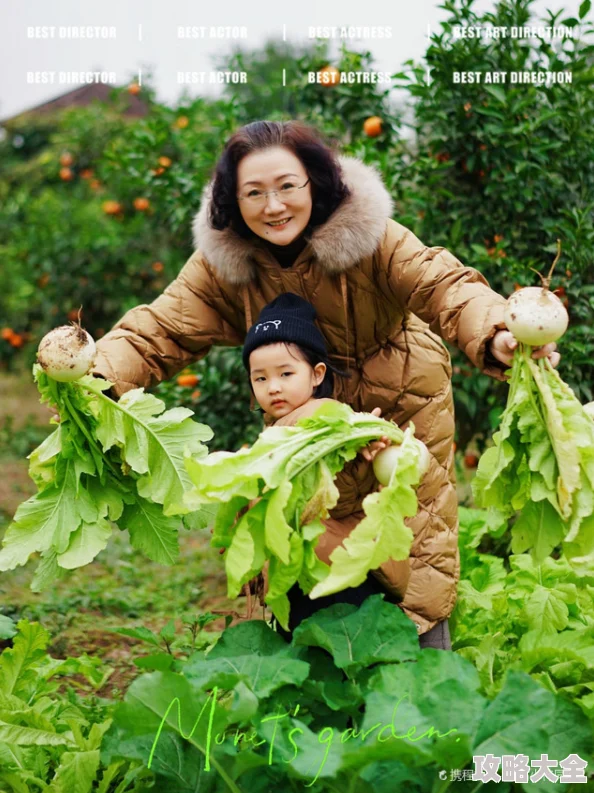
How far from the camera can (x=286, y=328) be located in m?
2.21

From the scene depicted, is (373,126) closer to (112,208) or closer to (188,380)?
(188,380)

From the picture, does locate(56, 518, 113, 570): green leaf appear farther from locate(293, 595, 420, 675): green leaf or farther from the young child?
locate(293, 595, 420, 675): green leaf

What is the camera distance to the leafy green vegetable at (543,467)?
182 cm

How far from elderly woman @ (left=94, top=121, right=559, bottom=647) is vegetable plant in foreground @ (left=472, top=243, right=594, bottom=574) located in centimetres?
32

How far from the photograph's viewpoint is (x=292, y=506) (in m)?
1.87

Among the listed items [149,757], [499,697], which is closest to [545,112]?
[499,697]

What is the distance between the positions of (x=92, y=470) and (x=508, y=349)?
3.26 feet

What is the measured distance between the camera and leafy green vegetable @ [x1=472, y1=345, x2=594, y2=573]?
182cm

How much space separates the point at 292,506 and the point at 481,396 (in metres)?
2.01

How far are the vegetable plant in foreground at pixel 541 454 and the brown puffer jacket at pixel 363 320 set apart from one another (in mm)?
388

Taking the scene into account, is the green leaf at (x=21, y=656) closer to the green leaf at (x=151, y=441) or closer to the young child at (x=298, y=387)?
the green leaf at (x=151, y=441)

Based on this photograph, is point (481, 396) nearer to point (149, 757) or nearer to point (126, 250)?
point (149, 757)

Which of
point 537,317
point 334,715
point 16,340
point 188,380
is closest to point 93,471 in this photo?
point 334,715

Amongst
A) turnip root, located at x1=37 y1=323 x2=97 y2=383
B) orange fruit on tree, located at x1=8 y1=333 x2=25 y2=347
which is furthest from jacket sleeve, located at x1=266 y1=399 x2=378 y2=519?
orange fruit on tree, located at x1=8 y1=333 x2=25 y2=347
